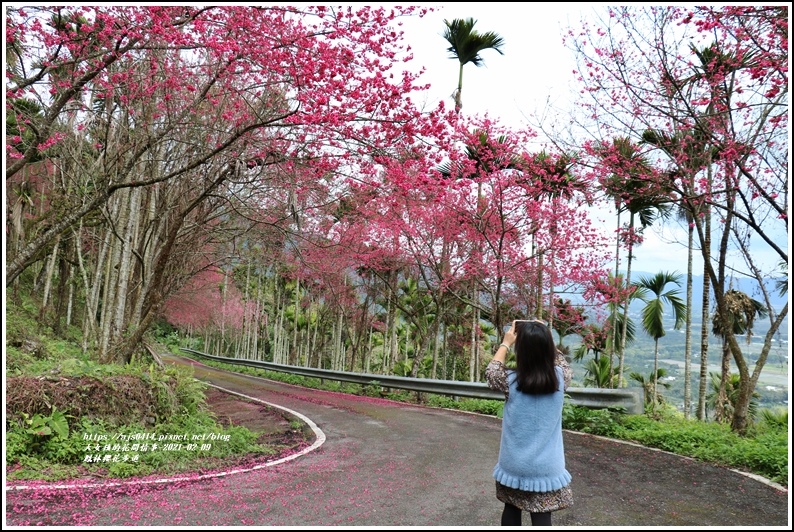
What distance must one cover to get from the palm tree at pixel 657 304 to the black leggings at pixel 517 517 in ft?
64.7

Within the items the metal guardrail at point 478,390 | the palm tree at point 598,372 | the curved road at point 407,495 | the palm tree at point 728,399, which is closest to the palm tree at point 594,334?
the palm tree at point 598,372

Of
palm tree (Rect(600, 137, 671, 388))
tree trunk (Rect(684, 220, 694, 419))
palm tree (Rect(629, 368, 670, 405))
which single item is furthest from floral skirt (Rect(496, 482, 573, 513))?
palm tree (Rect(629, 368, 670, 405))

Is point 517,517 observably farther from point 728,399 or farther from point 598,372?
point 598,372

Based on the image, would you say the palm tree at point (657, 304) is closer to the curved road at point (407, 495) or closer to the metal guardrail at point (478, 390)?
the metal guardrail at point (478, 390)

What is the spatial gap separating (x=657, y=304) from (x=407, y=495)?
19545 mm

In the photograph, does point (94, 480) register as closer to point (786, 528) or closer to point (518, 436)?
point (518, 436)

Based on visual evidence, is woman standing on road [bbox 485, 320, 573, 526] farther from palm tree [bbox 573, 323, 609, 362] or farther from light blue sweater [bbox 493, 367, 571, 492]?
palm tree [bbox 573, 323, 609, 362]

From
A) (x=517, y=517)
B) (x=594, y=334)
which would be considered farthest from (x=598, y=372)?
(x=517, y=517)

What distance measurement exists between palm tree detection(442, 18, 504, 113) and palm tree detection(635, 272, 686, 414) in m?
11.4

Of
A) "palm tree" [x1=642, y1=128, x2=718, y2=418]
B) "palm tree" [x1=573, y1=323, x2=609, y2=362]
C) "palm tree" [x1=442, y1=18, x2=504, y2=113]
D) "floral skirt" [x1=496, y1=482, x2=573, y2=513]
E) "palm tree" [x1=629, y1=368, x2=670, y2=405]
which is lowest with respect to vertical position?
"palm tree" [x1=629, y1=368, x2=670, y2=405]

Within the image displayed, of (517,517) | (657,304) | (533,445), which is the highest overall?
(657,304)

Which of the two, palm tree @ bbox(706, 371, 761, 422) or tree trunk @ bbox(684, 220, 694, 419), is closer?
tree trunk @ bbox(684, 220, 694, 419)

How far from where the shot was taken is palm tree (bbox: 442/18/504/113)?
14492mm

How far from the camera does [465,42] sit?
1472 cm
